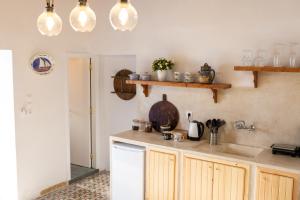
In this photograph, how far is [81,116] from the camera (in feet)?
18.2

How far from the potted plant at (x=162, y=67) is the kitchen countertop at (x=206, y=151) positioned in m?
0.83

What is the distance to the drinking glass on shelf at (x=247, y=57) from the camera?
12.0 feet

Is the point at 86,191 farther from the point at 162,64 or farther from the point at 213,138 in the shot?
the point at 162,64

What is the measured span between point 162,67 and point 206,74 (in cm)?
64

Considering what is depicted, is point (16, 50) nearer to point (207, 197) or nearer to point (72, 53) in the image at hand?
point (72, 53)

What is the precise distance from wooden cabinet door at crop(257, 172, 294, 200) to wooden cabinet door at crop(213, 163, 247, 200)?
18 cm

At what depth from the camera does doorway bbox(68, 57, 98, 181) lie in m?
5.39

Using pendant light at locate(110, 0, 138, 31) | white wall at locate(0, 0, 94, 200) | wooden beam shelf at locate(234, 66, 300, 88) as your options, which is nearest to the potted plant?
wooden beam shelf at locate(234, 66, 300, 88)

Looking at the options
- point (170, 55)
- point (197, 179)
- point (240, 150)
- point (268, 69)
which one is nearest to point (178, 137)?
point (197, 179)

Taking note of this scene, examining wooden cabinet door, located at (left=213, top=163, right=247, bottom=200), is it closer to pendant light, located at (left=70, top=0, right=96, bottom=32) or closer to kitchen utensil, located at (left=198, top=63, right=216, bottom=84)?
kitchen utensil, located at (left=198, top=63, right=216, bottom=84)

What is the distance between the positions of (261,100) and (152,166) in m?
1.57

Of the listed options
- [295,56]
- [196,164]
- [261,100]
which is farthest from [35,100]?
[295,56]

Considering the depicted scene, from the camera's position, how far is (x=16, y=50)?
4.05 meters

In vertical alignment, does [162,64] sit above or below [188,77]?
above
